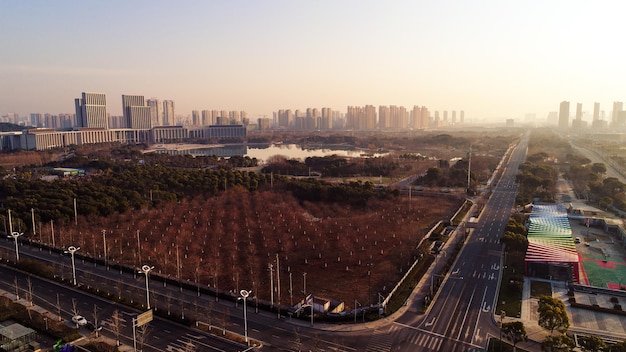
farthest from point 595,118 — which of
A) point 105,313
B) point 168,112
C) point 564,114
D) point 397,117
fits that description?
point 105,313

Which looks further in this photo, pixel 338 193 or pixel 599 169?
pixel 599 169

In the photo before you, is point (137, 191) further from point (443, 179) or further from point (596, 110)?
point (596, 110)

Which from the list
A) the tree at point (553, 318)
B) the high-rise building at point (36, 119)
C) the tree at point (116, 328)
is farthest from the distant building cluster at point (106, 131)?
the tree at point (553, 318)

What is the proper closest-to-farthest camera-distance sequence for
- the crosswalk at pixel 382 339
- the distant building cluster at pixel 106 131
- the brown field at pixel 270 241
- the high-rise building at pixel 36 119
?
the crosswalk at pixel 382 339, the brown field at pixel 270 241, the distant building cluster at pixel 106 131, the high-rise building at pixel 36 119

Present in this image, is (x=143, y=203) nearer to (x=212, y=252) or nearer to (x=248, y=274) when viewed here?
(x=212, y=252)

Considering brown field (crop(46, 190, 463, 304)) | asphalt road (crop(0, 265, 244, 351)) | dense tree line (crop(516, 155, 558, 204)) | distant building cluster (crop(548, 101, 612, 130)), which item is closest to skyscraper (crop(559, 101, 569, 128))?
distant building cluster (crop(548, 101, 612, 130))

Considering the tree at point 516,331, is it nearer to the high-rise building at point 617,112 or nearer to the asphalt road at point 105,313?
the asphalt road at point 105,313

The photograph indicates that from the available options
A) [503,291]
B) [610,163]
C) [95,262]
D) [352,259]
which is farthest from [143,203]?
[610,163]
